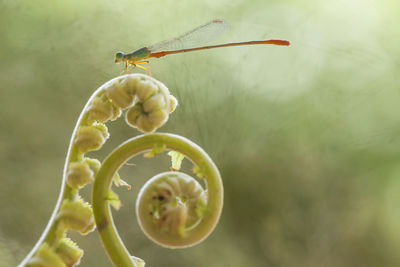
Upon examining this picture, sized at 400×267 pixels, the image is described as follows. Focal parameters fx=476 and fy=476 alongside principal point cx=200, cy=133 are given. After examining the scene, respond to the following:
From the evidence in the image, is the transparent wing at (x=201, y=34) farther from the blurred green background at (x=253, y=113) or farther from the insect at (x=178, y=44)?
the blurred green background at (x=253, y=113)

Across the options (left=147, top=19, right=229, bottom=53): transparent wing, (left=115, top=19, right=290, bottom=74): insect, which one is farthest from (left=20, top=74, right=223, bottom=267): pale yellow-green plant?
(left=147, top=19, right=229, bottom=53): transparent wing

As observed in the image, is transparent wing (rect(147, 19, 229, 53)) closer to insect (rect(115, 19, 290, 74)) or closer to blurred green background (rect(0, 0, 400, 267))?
insect (rect(115, 19, 290, 74))

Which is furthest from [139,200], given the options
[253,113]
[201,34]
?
[253,113]

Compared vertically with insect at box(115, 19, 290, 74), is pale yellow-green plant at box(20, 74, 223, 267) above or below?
below

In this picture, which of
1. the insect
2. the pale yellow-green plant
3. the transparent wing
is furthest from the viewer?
the transparent wing

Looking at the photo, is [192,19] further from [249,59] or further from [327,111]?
[327,111]
